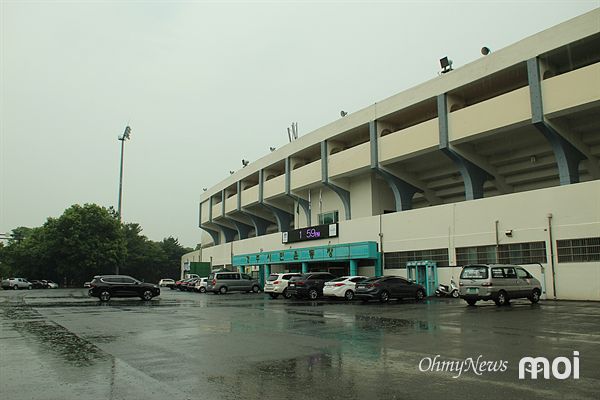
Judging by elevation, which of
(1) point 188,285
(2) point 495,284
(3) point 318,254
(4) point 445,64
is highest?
(4) point 445,64

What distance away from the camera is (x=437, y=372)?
7762 mm

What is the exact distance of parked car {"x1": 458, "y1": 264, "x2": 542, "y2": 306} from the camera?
20859mm

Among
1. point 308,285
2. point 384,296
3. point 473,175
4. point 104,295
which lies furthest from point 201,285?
point 473,175

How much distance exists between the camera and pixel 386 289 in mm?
25625

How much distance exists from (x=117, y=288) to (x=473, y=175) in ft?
77.2

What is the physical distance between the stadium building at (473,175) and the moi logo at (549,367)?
17.1 m

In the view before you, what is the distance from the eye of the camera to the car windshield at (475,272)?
69.2 feet

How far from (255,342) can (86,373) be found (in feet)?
13.4

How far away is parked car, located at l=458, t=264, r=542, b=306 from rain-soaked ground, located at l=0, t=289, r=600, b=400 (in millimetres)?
4937

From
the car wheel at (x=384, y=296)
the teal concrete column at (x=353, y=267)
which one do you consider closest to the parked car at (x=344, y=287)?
the car wheel at (x=384, y=296)

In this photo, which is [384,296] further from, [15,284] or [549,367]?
[15,284]

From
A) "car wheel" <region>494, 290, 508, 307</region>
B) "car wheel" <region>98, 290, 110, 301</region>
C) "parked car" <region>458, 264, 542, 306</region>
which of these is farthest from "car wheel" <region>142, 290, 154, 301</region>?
"car wheel" <region>494, 290, 508, 307</region>

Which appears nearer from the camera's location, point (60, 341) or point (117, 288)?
point (60, 341)

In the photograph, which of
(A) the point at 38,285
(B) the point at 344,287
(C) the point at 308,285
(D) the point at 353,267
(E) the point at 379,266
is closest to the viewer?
(B) the point at 344,287
